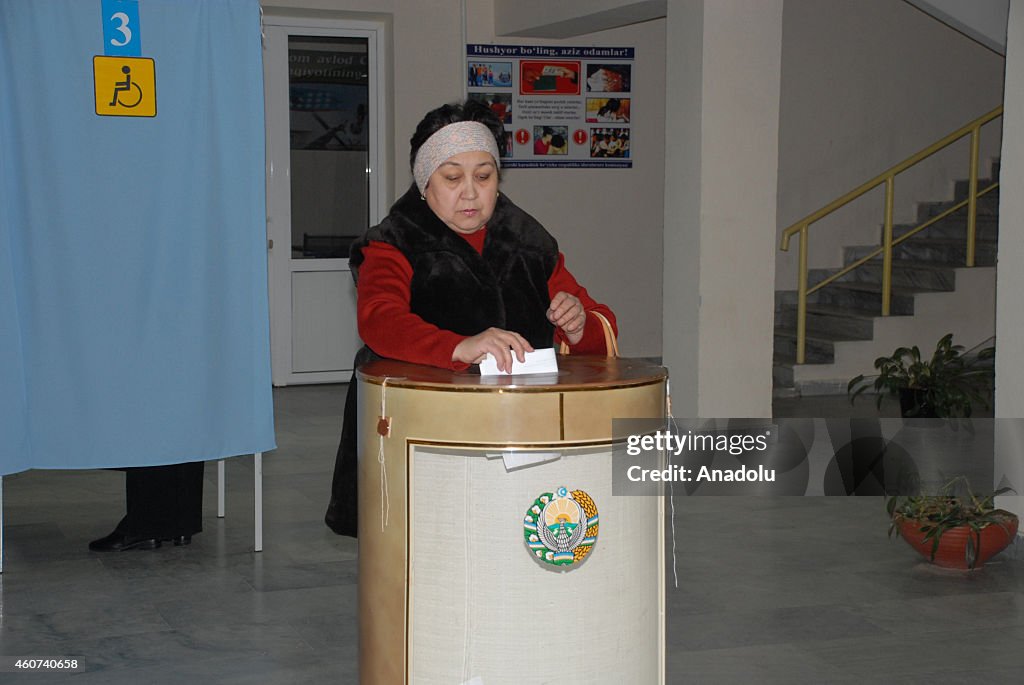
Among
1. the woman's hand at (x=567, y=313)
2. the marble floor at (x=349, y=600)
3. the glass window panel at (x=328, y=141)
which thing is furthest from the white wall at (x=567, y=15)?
the woman's hand at (x=567, y=313)

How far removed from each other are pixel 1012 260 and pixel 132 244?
2.92 meters

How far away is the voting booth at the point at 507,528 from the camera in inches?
84.8

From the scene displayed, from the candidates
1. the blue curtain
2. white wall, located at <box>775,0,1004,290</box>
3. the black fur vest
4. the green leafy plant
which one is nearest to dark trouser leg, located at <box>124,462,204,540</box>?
the blue curtain

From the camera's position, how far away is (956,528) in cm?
408

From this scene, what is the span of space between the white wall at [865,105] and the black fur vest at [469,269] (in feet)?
21.9

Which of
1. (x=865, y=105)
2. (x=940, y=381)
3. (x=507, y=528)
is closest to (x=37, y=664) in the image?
(x=507, y=528)

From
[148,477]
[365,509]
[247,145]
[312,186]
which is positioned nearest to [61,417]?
[148,477]

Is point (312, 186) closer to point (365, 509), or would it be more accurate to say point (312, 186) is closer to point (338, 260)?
point (338, 260)

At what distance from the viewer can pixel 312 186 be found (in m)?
8.20

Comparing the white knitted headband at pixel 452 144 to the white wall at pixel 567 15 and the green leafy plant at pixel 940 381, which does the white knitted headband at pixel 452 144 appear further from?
the green leafy plant at pixel 940 381

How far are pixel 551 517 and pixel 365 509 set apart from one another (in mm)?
403

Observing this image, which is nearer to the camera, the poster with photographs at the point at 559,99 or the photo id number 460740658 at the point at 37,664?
the photo id number 460740658 at the point at 37,664

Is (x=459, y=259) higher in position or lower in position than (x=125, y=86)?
lower

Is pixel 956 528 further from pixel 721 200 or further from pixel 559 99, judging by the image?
pixel 559 99
